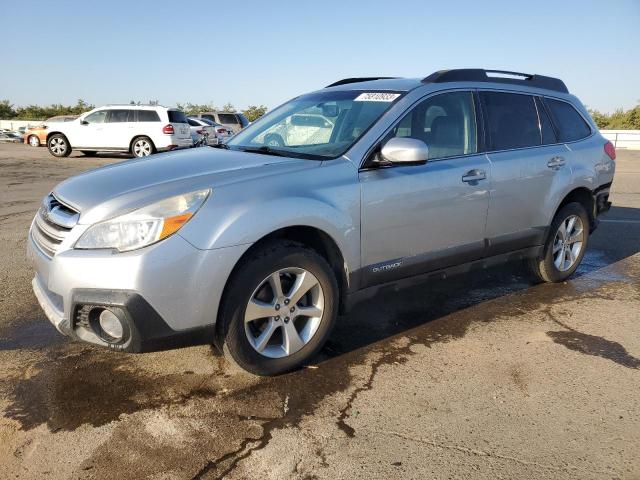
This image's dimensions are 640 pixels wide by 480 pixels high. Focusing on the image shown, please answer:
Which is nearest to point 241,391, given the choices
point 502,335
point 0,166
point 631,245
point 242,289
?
point 242,289

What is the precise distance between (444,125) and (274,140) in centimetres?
128

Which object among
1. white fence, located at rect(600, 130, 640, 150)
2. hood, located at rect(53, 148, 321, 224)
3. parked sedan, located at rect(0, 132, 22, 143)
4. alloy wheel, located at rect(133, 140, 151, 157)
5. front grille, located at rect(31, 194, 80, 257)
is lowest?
white fence, located at rect(600, 130, 640, 150)

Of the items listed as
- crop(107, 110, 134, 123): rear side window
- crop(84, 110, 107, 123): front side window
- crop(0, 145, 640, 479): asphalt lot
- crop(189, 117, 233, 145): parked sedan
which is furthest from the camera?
crop(189, 117, 233, 145): parked sedan

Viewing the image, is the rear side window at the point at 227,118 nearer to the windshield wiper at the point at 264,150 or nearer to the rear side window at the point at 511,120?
the rear side window at the point at 511,120

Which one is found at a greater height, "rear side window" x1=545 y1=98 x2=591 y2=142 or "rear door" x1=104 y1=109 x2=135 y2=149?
"rear side window" x1=545 y1=98 x2=591 y2=142

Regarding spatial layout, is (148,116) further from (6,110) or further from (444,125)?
(6,110)

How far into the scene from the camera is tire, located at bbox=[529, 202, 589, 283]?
486cm

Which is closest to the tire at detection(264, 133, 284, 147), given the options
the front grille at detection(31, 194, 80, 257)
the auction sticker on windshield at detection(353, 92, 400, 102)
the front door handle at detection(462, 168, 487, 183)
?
the auction sticker on windshield at detection(353, 92, 400, 102)

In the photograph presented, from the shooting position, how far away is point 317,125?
402cm

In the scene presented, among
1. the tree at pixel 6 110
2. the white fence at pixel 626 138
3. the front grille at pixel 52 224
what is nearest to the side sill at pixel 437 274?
the front grille at pixel 52 224

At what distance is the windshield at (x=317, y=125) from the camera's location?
11.9 ft

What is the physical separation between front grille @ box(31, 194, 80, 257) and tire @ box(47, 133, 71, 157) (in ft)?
56.3

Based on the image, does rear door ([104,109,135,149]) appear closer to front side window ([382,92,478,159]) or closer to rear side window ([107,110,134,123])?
rear side window ([107,110,134,123])

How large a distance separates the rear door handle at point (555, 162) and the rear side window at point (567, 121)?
257 mm
